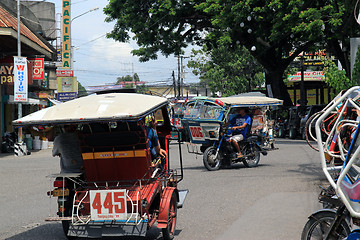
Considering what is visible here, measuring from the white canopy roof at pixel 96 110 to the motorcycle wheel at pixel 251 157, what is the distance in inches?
334

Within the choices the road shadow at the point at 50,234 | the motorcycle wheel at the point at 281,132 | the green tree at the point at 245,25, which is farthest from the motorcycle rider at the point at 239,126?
the motorcycle wheel at the point at 281,132

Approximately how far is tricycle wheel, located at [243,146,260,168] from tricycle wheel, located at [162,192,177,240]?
809cm

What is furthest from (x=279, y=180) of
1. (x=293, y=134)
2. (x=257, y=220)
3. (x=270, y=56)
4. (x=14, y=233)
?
(x=270, y=56)

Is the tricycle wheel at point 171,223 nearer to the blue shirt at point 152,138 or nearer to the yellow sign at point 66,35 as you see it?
the blue shirt at point 152,138

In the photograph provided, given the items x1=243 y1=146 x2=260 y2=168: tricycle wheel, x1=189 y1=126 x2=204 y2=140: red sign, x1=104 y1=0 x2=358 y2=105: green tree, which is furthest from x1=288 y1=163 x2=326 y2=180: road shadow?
x1=104 y1=0 x2=358 y2=105: green tree

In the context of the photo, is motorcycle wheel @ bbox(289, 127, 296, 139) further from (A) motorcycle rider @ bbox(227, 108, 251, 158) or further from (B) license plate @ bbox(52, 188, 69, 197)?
(B) license plate @ bbox(52, 188, 69, 197)

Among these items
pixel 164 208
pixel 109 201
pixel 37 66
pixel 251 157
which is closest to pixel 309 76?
pixel 37 66

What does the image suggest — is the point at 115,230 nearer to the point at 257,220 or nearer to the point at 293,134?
the point at 257,220

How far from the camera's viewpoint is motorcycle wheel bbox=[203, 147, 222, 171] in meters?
14.9

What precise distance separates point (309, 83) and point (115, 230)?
147ft

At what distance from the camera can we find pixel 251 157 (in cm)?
1574

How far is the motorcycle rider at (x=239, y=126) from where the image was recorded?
49.3ft

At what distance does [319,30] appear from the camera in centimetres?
2598

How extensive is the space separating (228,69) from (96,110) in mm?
44763
